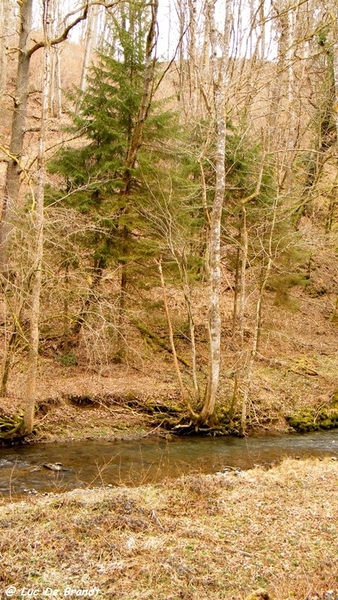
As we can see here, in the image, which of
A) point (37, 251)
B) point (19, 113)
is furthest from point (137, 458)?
point (19, 113)

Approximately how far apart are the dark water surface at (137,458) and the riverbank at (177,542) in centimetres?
166

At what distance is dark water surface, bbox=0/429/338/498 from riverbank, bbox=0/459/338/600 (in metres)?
1.66

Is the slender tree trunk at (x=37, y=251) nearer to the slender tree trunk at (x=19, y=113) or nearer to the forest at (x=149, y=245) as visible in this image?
the forest at (x=149, y=245)

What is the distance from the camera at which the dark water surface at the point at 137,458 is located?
8.60 metres

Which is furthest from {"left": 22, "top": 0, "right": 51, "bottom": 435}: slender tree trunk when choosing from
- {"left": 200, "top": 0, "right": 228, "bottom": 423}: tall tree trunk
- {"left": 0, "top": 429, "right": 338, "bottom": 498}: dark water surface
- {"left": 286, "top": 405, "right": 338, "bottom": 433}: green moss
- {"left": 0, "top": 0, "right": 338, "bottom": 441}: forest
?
{"left": 286, "top": 405, "right": 338, "bottom": 433}: green moss

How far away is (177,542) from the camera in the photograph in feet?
16.8

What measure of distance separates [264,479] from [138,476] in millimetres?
2423

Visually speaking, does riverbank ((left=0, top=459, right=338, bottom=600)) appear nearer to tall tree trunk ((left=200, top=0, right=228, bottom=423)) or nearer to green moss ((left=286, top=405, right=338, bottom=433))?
tall tree trunk ((left=200, top=0, right=228, bottom=423))

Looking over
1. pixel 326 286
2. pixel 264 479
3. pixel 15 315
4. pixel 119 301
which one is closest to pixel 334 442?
pixel 264 479

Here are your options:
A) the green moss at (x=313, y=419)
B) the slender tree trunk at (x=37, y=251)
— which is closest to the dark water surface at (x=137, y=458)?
the green moss at (x=313, y=419)

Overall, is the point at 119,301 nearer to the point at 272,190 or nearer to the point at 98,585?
the point at 272,190

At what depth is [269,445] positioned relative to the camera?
1137 centimetres

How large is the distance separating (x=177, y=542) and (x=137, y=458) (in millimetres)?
5113

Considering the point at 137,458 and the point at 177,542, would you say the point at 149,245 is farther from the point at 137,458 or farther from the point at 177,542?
the point at 177,542
